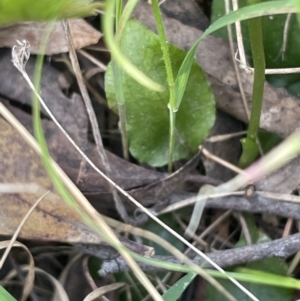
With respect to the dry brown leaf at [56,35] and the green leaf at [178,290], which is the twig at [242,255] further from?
the dry brown leaf at [56,35]

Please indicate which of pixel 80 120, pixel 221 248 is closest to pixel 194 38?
pixel 80 120

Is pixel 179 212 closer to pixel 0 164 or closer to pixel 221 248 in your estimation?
pixel 221 248

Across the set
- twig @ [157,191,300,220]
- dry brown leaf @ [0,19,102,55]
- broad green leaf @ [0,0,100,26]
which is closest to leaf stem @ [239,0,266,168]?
twig @ [157,191,300,220]

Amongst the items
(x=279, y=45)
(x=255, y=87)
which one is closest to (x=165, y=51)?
(x=255, y=87)

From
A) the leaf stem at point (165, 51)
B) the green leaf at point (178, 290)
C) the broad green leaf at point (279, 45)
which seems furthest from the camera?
the broad green leaf at point (279, 45)

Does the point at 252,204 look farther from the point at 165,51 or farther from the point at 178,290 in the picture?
the point at 165,51

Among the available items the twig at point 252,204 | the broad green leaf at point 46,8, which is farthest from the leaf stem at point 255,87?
the broad green leaf at point 46,8

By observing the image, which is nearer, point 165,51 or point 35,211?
point 165,51

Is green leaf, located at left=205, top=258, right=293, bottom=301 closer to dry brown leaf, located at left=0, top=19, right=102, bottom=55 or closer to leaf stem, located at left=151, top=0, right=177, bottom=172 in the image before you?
leaf stem, located at left=151, top=0, right=177, bottom=172
